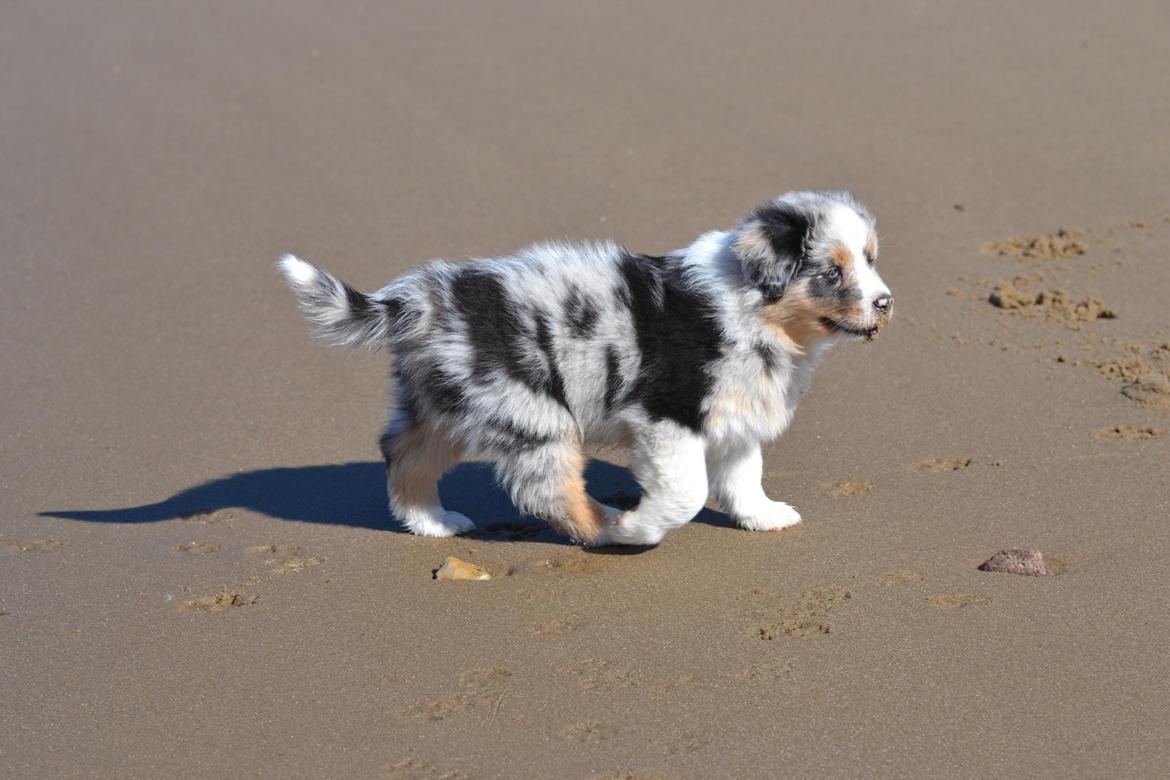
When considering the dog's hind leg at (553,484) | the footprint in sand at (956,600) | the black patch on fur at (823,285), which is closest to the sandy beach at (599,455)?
the footprint in sand at (956,600)

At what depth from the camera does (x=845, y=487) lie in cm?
645

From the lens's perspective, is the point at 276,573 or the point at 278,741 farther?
the point at 276,573

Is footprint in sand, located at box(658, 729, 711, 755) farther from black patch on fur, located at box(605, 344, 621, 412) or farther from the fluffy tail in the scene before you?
the fluffy tail

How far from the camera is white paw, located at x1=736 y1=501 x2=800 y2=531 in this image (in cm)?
607

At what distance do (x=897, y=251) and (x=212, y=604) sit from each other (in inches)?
192

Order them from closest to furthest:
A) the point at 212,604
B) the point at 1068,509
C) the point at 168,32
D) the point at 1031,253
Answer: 1. the point at 212,604
2. the point at 1068,509
3. the point at 1031,253
4. the point at 168,32

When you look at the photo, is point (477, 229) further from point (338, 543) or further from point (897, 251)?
point (338, 543)

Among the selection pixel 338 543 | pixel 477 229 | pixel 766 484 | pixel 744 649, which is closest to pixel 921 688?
pixel 744 649

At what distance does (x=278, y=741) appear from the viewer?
183 inches

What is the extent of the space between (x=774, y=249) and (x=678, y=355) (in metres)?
0.55

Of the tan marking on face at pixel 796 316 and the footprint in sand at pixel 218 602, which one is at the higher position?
the tan marking on face at pixel 796 316

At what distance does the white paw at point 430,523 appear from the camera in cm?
616

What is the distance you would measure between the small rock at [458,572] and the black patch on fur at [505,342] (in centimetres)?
75

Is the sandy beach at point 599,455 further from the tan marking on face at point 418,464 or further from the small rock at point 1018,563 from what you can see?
the tan marking on face at point 418,464
